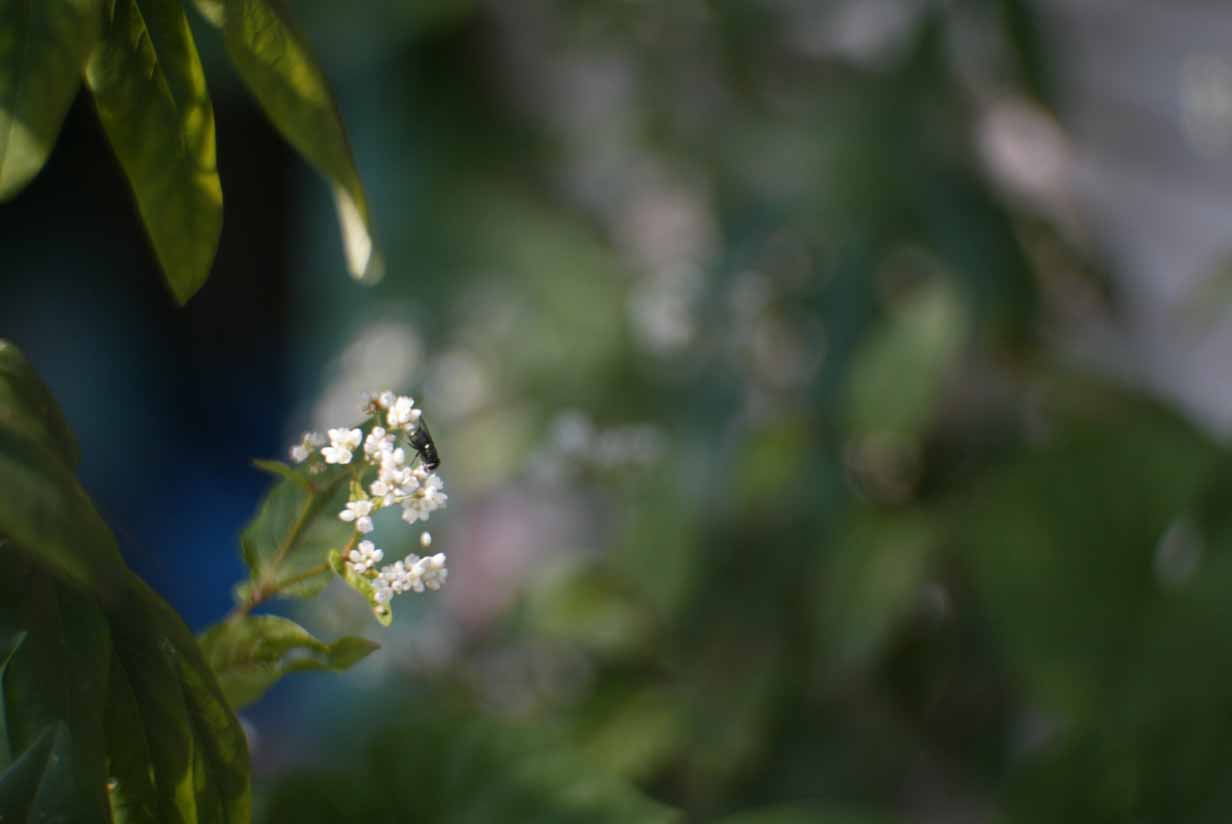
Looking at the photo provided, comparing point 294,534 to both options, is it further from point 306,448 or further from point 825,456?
point 825,456

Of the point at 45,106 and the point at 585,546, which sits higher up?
the point at 45,106

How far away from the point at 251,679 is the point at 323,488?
0.07 metres

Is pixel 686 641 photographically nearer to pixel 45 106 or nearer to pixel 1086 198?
pixel 1086 198

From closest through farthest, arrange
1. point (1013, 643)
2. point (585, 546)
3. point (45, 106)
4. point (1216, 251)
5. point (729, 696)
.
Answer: point (45, 106) < point (1013, 643) < point (729, 696) < point (1216, 251) < point (585, 546)

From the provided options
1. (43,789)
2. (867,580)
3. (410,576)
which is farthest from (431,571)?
(867,580)

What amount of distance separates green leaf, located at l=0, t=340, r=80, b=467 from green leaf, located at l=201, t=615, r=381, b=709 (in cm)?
7

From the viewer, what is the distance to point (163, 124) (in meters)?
0.33

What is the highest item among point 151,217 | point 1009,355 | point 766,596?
point 151,217

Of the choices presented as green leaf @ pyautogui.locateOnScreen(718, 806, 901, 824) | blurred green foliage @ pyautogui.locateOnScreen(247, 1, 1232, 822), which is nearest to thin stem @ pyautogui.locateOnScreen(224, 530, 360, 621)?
green leaf @ pyautogui.locateOnScreen(718, 806, 901, 824)

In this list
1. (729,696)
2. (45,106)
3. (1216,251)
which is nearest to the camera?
(45,106)

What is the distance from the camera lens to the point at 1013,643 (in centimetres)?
102

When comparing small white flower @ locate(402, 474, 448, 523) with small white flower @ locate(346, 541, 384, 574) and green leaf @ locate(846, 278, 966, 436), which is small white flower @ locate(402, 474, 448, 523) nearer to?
small white flower @ locate(346, 541, 384, 574)

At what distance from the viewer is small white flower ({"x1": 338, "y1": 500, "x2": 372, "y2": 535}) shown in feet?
1.09

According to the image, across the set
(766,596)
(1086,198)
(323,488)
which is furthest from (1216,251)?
(323,488)
